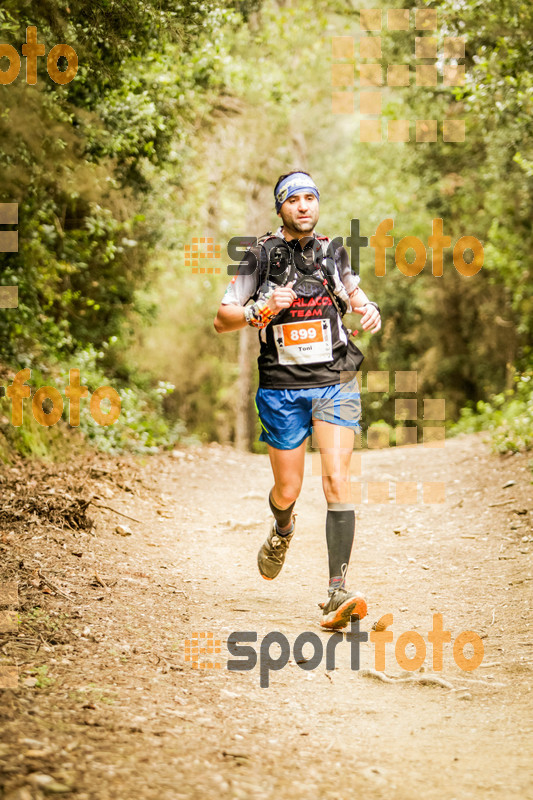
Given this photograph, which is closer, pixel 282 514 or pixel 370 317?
pixel 370 317

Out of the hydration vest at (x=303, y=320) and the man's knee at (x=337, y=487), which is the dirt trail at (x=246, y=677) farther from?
the hydration vest at (x=303, y=320)

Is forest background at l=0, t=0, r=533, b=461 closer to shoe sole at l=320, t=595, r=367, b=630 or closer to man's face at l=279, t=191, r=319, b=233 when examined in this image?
man's face at l=279, t=191, r=319, b=233

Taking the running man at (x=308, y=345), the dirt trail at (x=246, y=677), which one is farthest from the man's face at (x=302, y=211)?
the dirt trail at (x=246, y=677)

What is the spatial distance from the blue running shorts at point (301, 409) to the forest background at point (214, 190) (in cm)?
339

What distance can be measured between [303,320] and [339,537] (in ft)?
4.29

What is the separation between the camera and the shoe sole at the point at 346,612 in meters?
4.17

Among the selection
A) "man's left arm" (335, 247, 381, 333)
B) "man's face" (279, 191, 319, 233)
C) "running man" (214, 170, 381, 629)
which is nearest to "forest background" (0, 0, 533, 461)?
"man's face" (279, 191, 319, 233)

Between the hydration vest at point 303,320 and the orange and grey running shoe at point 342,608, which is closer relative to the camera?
the orange and grey running shoe at point 342,608

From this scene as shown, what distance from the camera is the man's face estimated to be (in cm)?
451

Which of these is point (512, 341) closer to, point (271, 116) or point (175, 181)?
point (271, 116)

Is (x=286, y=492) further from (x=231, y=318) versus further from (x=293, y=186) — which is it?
(x=293, y=186)

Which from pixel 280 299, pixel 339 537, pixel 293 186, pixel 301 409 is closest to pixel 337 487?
pixel 339 537

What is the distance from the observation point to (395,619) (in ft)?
15.3

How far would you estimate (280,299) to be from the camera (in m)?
4.16
